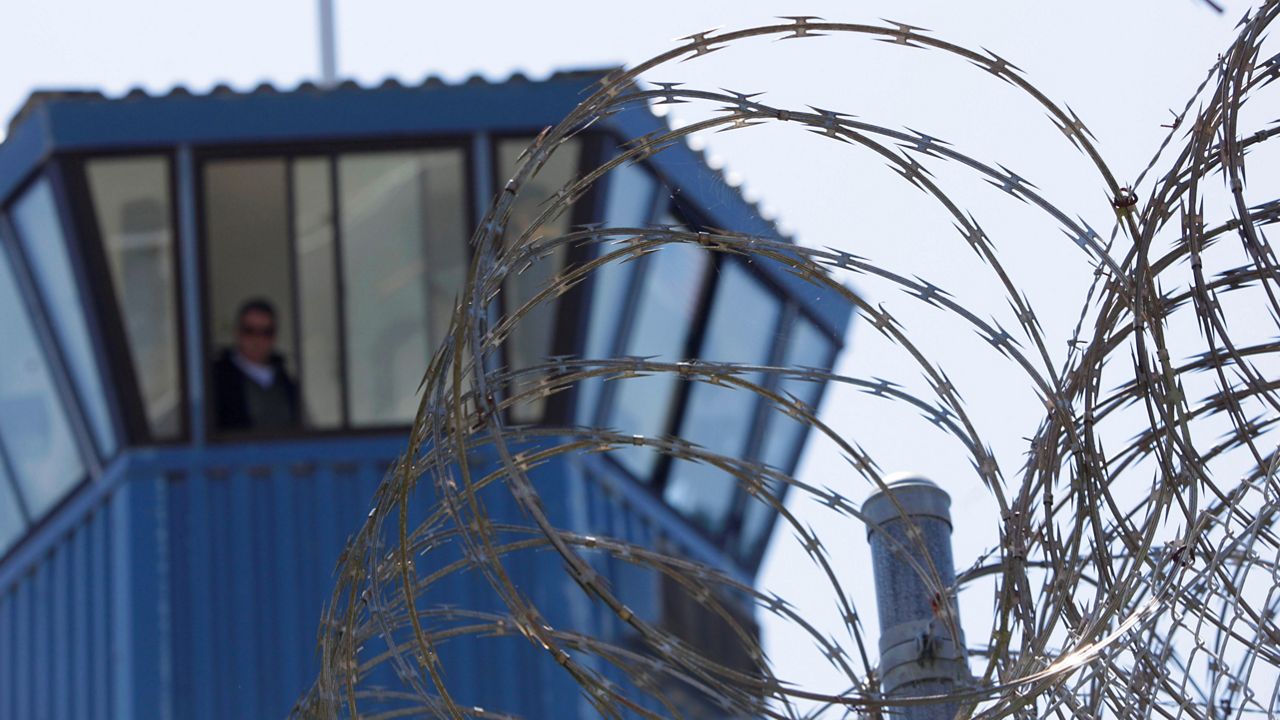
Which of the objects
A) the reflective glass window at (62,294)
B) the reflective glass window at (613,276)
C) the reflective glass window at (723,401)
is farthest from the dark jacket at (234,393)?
the reflective glass window at (723,401)

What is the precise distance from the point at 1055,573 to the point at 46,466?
13.0 metres

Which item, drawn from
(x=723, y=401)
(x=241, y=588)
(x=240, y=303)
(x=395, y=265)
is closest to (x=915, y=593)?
(x=395, y=265)

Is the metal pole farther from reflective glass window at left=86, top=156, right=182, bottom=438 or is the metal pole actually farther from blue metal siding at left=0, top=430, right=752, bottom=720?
blue metal siding at left=0, top=430, right=752, bottom=720

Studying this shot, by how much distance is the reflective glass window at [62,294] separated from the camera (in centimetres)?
1634

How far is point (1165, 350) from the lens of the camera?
5.59 metres

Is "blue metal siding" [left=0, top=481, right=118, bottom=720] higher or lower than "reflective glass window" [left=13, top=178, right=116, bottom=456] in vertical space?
lower

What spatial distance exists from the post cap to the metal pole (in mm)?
10851

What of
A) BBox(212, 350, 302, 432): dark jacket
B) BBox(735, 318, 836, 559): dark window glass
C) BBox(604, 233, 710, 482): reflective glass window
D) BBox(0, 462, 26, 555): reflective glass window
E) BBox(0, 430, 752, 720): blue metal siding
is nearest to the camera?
BBox(0, 430, 752, 720): blue metal siding

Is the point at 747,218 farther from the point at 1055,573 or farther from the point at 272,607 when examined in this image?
the point at 1055,573

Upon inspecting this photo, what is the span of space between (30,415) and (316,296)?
2.61 metres

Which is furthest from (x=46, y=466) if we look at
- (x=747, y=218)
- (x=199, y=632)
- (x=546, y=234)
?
(x=747, y=218)

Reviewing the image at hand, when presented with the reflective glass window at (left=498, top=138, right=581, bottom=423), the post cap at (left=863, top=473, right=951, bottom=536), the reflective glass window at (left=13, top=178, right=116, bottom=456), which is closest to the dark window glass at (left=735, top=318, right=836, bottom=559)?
the reflective glass window at (left=498, top=138, right=581, bottom=423)

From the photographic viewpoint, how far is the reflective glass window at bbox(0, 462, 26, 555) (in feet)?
58.0

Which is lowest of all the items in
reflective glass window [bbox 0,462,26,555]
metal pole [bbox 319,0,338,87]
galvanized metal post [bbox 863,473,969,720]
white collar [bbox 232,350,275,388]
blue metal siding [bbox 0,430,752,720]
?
galvanized metal post [bbox 863,473,969,720]
